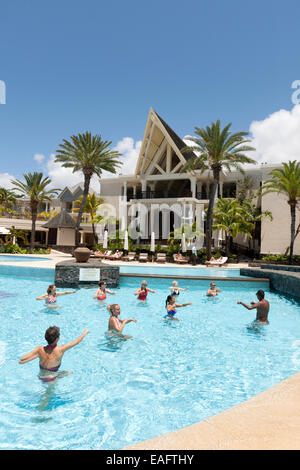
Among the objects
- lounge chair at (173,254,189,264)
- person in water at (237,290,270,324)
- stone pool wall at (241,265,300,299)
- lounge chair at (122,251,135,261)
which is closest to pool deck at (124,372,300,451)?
person in water at (237,290,270,324)

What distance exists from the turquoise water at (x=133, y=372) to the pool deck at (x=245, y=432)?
44.1 inches

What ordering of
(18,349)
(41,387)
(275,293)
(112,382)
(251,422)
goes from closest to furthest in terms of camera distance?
(251,422) → (41,387) → (112,382) → (18,349) → (275,293)

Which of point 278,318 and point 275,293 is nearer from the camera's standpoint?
point 278,318

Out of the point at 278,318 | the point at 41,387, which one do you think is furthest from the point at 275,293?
the point at 41,387

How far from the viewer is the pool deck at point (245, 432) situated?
2160 millimetres

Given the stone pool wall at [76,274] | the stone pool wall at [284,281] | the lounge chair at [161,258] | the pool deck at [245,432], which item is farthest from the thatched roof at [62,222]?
the pool deck at [245,432]

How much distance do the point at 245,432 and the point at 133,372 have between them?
287cm

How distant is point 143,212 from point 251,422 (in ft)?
101

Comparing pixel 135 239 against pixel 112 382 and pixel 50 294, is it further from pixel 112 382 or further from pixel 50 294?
pixel 112 382

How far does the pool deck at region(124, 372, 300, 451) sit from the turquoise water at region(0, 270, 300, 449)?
1120 millimetres

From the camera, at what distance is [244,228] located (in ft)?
86.8

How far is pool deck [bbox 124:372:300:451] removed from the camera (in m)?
2.16

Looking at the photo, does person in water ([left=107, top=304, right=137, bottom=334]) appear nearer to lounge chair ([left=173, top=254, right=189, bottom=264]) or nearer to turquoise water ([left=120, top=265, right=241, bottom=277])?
turquoise water ([left=120, top=265, right=241, bottom=277])

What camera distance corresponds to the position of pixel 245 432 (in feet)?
7.68
